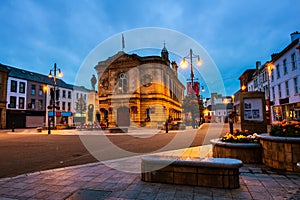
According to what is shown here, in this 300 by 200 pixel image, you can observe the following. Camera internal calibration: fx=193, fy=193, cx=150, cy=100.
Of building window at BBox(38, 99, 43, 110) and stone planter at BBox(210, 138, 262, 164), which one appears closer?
stone planter at BBox(210, 138, 262, 164)

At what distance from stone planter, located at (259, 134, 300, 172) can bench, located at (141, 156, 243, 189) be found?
222 centimetres

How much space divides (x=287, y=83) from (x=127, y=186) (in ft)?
91.7

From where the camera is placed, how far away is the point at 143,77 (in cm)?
3381

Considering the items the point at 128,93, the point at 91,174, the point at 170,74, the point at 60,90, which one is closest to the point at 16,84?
the point at 60,90

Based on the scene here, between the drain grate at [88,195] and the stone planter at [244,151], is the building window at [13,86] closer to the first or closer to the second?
the drain grate at [88,195]

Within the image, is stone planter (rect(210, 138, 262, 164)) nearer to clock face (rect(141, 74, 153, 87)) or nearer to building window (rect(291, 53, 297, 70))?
building window (rect(291, 53, 297, 70))

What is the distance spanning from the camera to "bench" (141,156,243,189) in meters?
4.23

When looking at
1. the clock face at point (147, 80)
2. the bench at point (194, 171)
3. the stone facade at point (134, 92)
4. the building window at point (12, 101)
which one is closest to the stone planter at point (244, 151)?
the bench at point (194, 171)

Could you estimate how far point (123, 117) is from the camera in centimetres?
3312

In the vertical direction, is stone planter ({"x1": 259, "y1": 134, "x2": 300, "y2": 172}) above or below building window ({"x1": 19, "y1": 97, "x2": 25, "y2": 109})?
below

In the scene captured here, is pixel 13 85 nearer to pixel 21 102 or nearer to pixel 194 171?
pixel 21 102

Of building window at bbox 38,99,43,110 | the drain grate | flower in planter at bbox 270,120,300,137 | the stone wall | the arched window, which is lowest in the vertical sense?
the drain grate

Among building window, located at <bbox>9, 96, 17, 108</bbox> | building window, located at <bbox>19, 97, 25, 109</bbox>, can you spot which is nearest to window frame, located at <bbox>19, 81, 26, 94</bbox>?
building window, located at <bbox>19, 97, 25, 109</bbox>

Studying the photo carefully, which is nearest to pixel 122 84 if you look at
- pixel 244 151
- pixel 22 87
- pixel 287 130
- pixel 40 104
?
pixel 40 104
